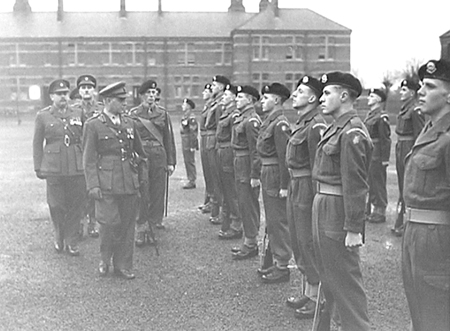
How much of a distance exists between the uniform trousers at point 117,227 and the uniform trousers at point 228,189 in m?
2.05

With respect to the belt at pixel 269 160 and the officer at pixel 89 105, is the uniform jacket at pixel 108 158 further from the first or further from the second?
the officer at pixel 89 105

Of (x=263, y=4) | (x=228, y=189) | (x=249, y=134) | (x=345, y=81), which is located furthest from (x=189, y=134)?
(x=263, y=4)

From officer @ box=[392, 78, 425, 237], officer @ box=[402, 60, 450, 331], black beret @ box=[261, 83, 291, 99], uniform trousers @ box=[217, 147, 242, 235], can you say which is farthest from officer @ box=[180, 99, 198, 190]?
officer @ box=[402, 60, 450, 331]

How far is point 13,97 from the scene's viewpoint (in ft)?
171

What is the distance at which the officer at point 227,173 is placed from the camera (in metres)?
8.48

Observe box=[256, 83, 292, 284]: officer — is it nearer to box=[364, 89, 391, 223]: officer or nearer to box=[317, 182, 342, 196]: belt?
box=[317, 182, 342, 196]: belt

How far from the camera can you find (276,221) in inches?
254

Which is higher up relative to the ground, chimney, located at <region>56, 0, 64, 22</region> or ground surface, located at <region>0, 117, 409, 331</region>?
chimney, located at <region>56, 0, 64, 22</region>

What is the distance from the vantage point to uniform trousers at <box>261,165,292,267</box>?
21.1ft

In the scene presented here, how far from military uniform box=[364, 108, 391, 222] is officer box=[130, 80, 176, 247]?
3.16 meters

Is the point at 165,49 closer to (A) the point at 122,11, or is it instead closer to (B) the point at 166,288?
(A) the point at 122,11

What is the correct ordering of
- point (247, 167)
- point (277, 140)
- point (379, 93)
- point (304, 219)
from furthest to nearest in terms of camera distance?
point (379, 93), point (247, 167), point (277, 140), point (304, 219)

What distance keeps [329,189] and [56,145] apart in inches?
172

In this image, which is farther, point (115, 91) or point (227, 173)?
point (227, 173)
